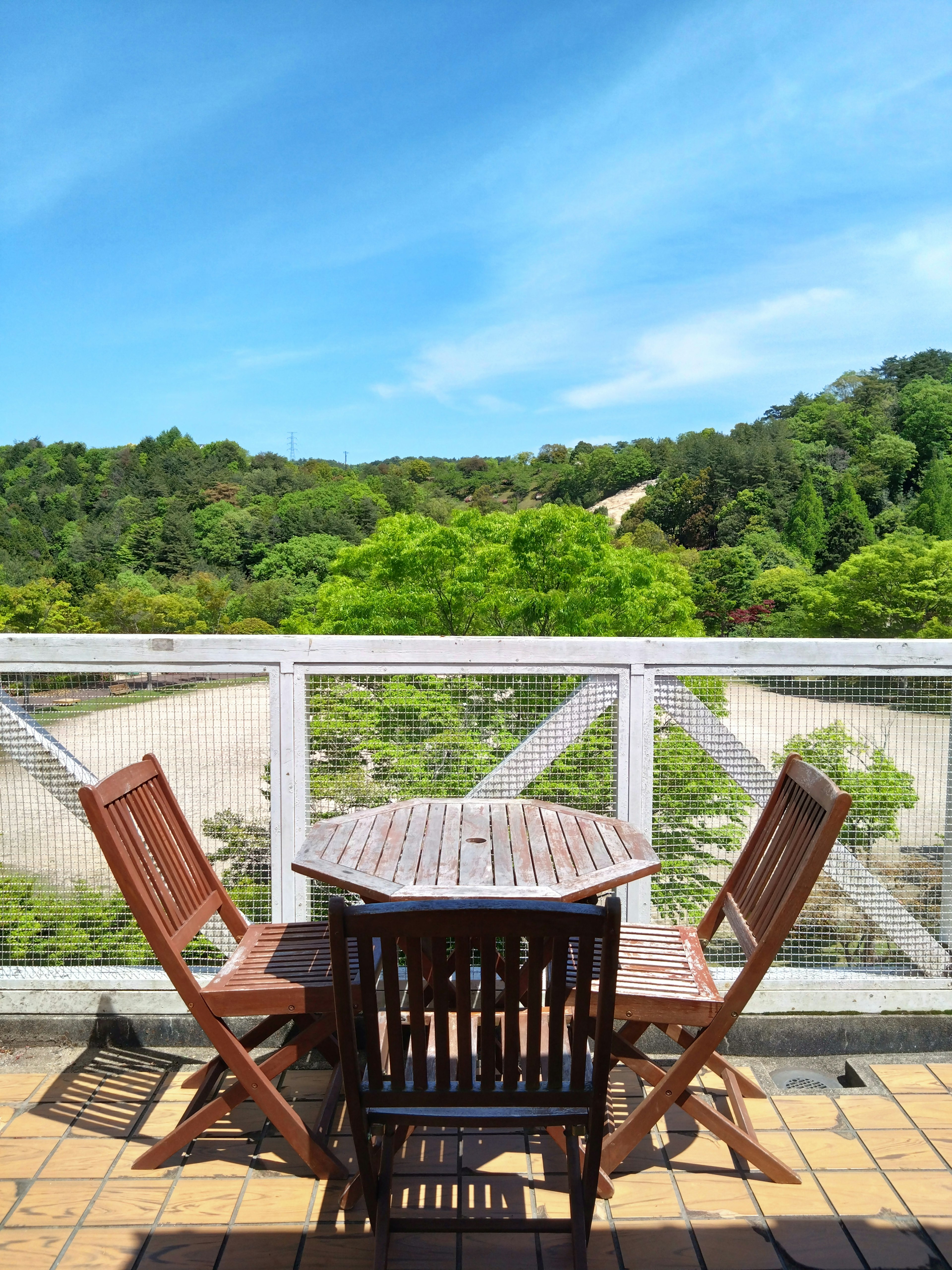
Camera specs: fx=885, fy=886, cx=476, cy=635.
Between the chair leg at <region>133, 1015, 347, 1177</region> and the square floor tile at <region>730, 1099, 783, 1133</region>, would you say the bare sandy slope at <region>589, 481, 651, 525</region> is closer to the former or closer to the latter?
the square floor tile at <region>730, 1099, 783, 1133</region>

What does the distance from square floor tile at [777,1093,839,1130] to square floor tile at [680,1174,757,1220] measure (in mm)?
303

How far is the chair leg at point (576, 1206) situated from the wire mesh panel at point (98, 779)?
1390 mm

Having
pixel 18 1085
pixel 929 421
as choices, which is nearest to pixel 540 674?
pixel 18 1085

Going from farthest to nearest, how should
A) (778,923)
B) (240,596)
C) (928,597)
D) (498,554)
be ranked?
(240,596), (928,597), (498,554), (778,923)

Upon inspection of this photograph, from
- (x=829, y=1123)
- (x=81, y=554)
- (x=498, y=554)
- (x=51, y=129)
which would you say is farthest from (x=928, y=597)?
(x=51, y=129)

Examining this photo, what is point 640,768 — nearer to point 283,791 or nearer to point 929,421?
point 283,791

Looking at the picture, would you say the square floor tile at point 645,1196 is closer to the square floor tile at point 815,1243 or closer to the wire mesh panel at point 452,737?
the square floor tile at point 815,1243

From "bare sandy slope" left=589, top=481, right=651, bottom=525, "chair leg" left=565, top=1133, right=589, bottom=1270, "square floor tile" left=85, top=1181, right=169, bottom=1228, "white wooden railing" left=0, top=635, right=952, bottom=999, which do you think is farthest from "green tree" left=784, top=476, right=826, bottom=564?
"square floor tile" left=85, top=1181, right=169, bottom=1228

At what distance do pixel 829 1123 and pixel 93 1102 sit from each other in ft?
7.04

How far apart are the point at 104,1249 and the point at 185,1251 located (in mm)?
185

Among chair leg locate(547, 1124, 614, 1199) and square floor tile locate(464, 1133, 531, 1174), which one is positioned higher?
chair leg locate(547, 1124, 614, 1199)

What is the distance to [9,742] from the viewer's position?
2977 millimetres

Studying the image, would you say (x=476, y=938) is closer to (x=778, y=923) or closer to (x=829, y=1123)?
(x=778, y=923)

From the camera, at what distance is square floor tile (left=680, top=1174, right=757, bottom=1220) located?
2.13m
